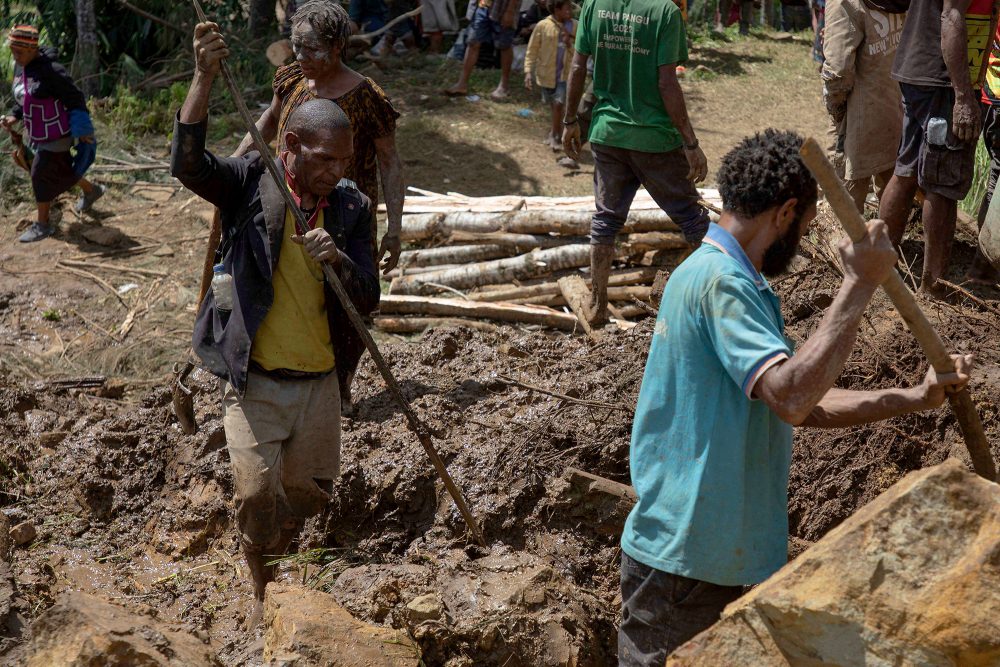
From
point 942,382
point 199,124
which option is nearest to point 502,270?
point 199,124

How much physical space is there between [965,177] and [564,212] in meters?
2.63

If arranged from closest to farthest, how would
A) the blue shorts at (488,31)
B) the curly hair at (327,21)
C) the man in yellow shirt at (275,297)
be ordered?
the man in yellow shirt at (275,297) < the curly hair at (327,21) < the blue shorts at (488,31)

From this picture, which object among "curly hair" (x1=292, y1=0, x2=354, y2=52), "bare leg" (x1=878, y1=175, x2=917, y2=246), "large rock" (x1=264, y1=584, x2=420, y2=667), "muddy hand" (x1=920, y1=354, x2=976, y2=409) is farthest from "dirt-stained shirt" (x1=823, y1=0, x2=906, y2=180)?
"large rock" (x1=264, y1=584, x2=420, y2=667)

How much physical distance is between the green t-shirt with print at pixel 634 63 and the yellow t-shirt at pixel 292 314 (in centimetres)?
239

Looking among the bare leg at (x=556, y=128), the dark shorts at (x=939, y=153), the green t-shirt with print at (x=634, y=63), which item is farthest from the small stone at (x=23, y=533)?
the bare leg at (x=556, y=128)

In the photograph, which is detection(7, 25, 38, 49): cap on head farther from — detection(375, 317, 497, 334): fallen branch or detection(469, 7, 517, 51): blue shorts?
detection(469, 7, 517, 51): blue shorts

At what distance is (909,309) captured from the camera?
2.55 metres

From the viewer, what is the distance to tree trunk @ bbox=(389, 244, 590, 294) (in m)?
6.97

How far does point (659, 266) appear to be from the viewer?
6832mm

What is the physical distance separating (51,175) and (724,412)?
7.68 metres

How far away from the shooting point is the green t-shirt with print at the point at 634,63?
18.6 feet

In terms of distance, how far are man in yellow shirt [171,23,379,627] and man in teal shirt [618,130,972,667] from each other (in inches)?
58.6

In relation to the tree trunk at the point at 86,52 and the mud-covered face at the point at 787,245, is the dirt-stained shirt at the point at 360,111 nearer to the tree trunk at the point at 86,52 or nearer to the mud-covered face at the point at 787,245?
the mud-covered face at the point at 787,245

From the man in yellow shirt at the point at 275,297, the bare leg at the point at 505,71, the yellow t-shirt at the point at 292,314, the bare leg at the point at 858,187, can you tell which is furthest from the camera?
the bare leg at the point at 505,71
